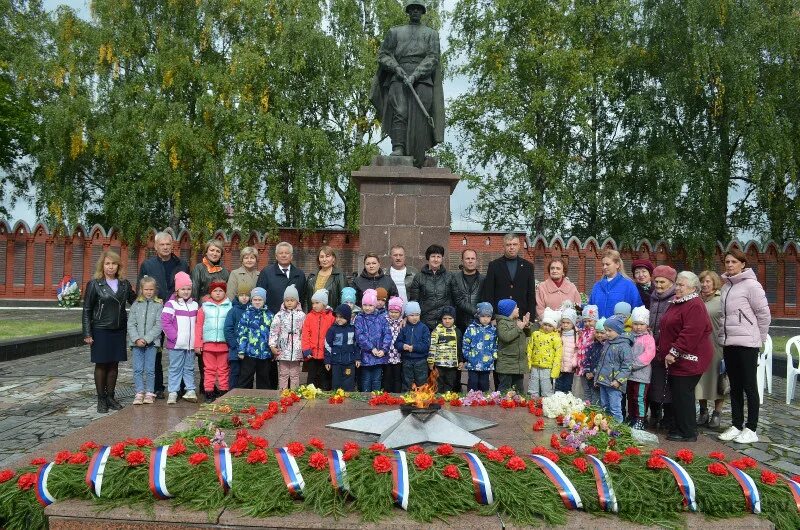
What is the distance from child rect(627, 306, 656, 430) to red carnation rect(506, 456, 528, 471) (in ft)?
8.28

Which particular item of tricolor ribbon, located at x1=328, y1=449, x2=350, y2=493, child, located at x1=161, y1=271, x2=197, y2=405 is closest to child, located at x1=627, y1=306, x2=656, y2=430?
tricolor ribbon, located at x1=328, y1=449, x2=350, y2=493

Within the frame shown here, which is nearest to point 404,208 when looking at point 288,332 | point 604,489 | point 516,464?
point 288,332

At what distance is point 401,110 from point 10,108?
21.2 m

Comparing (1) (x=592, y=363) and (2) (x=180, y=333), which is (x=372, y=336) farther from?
(1) (x=592, y=363)

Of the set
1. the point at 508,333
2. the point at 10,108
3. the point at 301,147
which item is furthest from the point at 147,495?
the point at 10,108

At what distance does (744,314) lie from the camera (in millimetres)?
6051

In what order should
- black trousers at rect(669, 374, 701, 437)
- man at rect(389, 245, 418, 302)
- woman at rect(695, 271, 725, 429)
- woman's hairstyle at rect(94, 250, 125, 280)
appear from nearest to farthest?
black trousers at rect(669, 374, 701, 437) → woman at rect(695, 271, 725, 429) → woman's hairstyle at rect(94, 250, 125, 280) → man at rect(389, 245, 418, 302)

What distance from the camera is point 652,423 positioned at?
6512 mm

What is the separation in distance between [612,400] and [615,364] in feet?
1.06

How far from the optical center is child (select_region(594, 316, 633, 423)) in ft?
19.6

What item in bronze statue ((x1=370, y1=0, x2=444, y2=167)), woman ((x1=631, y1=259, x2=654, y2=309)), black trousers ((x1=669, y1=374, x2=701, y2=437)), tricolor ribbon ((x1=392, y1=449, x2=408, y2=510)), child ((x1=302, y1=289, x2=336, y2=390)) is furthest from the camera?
bronze statue ((x1=370, y1=0, x2=444, y2=167))

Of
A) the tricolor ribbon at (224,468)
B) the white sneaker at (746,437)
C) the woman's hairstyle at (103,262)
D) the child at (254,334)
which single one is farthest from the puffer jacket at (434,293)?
the tricolor ribbon at (224,468)

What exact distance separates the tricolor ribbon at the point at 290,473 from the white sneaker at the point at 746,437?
14.1 ft

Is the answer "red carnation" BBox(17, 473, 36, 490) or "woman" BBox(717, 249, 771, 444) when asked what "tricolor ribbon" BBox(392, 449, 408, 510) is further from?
"woman" BBox(717, 249, 771, 444)
